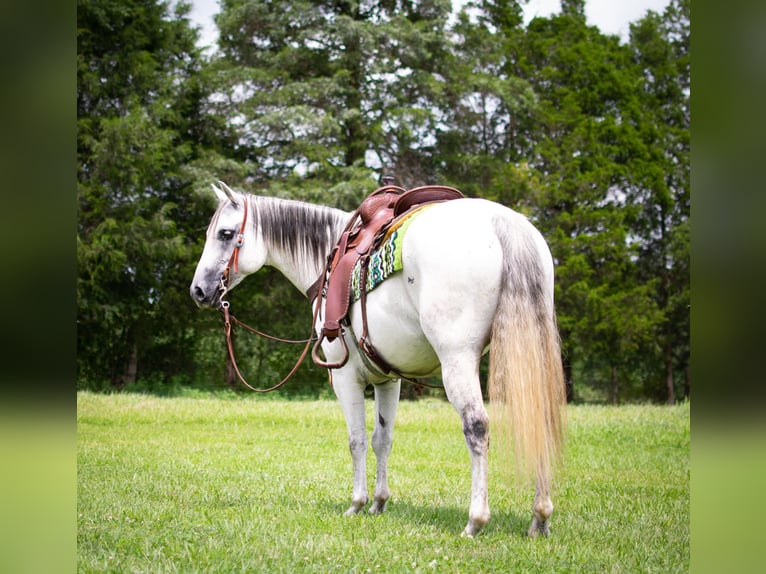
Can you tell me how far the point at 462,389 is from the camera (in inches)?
150

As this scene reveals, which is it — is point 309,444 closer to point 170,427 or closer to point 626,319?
point 170,427

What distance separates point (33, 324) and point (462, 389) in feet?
8.43

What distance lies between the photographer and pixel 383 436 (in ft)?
15.8

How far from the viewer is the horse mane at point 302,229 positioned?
5.26m

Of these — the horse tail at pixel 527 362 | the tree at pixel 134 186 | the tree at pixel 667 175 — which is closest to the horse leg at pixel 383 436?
the horse tail at pixel 527 362

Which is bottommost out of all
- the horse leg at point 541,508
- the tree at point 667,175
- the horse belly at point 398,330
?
the horse leg at point 541,508

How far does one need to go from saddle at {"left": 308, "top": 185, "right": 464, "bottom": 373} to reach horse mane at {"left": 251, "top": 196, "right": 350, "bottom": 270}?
1.21ft

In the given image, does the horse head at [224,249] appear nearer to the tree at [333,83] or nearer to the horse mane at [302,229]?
the horse mane at [302,229]

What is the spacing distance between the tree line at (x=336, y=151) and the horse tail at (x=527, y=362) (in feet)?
37.6

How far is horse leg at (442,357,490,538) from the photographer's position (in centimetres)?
378

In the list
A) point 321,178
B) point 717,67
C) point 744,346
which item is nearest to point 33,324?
point 744,346

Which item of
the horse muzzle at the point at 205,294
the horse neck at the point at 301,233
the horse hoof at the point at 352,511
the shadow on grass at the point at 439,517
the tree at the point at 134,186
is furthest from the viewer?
the tree at the point at 134,186

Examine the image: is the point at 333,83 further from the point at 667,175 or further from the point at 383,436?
the point at 383,436

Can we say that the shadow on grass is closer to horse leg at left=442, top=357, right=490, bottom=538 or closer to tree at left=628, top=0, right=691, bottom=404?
horse leg at left=442, top=357, right=490, bottom=538
